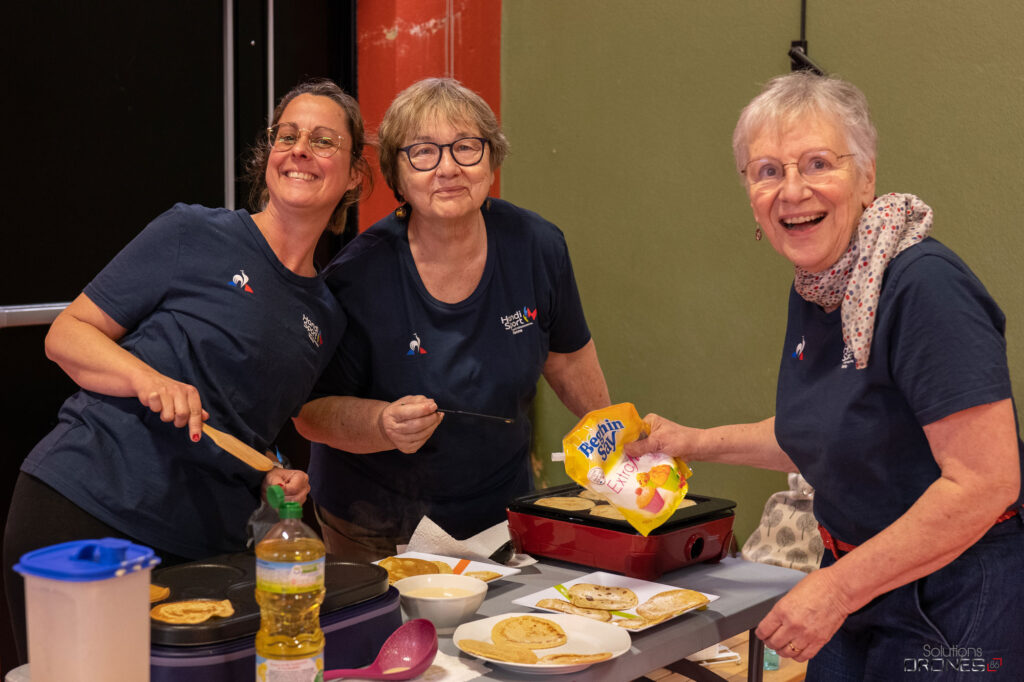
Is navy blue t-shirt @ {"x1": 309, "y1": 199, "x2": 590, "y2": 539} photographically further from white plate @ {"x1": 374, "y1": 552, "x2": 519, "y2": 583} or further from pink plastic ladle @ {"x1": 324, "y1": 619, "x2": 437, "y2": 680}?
pink plastic ladle @ {"x1": 324, "y1": 619, "x2": 437, "y2": 680}

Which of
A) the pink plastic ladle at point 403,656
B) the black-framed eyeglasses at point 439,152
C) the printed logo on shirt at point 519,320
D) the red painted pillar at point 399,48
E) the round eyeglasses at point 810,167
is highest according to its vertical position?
the red painted pillar at point 399,48

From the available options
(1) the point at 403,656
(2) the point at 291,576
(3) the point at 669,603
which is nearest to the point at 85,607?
(2) the point at 291,576

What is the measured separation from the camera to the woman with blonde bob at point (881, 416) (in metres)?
1.31

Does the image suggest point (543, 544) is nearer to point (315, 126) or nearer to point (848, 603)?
point (848, 603)

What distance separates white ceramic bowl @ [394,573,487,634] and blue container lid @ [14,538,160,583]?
0.53 metres

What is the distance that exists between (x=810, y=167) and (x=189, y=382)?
3.74 ft

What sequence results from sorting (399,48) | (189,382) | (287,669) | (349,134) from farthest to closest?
(399,48)
(349,134)
(189,382)
(287,669)

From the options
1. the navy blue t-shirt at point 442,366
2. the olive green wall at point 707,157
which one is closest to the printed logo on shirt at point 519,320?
the navy blue t-shirt at point 442,366

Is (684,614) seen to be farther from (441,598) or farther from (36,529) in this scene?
(36,529)

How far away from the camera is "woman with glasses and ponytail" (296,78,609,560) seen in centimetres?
200

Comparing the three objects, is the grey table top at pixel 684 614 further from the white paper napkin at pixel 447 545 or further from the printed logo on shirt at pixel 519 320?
the printed logo on shirt at pixel 519 320

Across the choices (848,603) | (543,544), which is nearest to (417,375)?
(543,544)

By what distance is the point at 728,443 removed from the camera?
6.11 ft

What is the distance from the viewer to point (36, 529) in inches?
63.8
